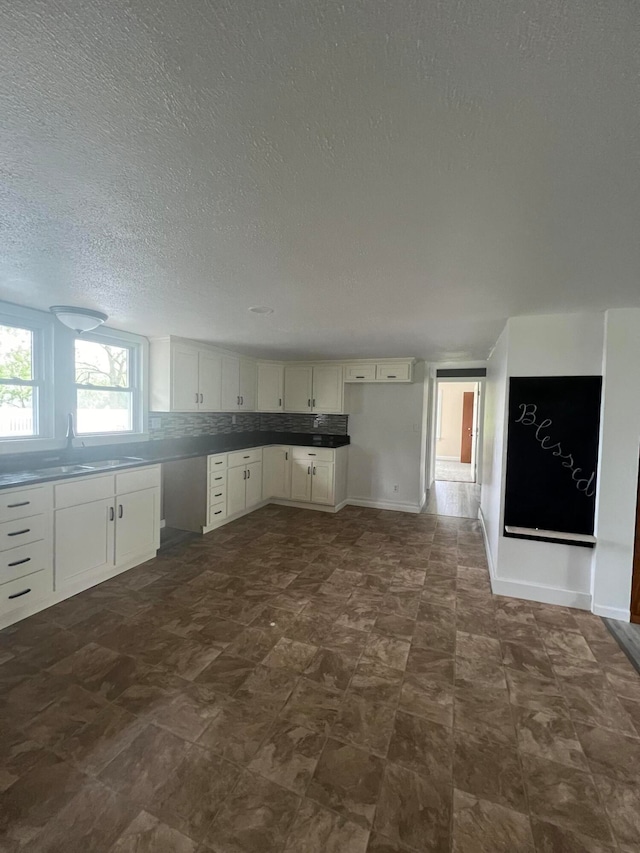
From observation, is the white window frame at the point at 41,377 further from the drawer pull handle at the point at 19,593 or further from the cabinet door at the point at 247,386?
the cabinet door at the point at 247,386

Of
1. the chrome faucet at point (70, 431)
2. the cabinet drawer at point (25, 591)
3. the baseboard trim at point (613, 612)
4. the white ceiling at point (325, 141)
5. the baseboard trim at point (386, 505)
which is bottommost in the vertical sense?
the baseboard trim at point (613, 612)

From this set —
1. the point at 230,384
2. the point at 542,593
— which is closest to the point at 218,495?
the point at 230,384

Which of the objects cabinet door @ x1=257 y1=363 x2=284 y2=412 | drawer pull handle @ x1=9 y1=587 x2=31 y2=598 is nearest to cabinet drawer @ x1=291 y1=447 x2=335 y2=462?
cabinet door @ x1=257 y1=363 x2=284 y2=412

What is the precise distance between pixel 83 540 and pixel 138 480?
647 mm

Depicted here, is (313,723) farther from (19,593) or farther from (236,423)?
(236,423)

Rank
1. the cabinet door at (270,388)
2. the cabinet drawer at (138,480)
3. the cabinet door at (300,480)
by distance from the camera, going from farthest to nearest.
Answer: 1. the cabinet door at (270,388)
2. the cabinet door at (300,480)
3. the cabinet drawer at (138,480)

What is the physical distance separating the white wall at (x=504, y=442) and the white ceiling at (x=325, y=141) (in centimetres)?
70

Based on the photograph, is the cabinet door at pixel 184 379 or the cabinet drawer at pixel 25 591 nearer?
the cabinet drawer at pixel 25 591

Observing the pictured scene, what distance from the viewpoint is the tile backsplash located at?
4.35 m

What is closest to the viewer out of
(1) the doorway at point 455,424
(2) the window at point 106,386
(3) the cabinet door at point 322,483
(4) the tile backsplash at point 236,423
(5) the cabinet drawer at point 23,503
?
(5) the cabinet drawer at point 23,503

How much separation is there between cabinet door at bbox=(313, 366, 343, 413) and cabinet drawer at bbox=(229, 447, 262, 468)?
109 cm

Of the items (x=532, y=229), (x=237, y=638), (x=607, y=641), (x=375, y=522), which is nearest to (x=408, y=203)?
(x=532, y=229)

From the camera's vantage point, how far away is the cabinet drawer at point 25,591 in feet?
7.68

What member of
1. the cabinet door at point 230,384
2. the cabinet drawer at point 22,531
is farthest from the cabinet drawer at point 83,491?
the cabinet door at point 230,384
